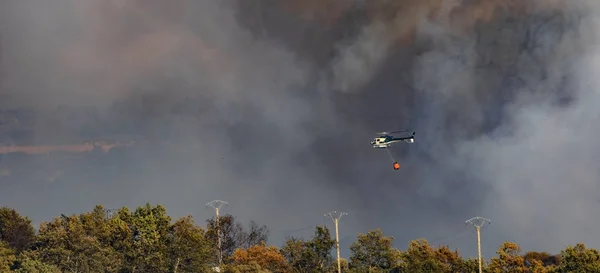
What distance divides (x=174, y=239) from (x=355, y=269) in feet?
118

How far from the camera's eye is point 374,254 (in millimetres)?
156750

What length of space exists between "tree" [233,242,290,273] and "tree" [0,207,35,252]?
175 feet

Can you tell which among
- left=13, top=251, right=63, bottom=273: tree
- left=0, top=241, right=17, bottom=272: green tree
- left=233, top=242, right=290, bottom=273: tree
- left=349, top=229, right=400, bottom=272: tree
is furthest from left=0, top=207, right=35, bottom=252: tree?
left=349, top=229, right=400, bottom=272: tree

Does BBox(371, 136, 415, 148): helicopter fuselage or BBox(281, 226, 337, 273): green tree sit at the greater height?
BBox(371, 136, 415, 148): helicopter fuselage

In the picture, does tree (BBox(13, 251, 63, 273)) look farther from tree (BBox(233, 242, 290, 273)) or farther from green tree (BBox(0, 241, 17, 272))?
tree (BBox(233, 242, 290, 273))

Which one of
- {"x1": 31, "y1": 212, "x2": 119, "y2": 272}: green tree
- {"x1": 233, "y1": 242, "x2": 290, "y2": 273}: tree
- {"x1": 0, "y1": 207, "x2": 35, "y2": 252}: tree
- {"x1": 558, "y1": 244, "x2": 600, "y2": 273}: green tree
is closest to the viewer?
{"x1": 558, "y1": 244, "x2": 600, "y2": 273}: green tree

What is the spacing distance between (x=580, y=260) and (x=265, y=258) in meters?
64.1

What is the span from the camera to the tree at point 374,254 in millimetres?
156000

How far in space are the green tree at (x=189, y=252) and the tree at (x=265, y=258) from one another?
44.6 feet

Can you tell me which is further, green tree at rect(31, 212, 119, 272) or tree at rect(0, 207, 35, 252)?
tree at rect(0, 207, 35, 252)

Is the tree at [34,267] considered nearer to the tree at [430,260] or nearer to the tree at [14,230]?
the tree at [14,230]

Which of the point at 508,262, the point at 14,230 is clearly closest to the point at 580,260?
the point at 508,262

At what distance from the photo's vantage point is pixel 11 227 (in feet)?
636

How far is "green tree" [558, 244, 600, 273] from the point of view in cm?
13800
